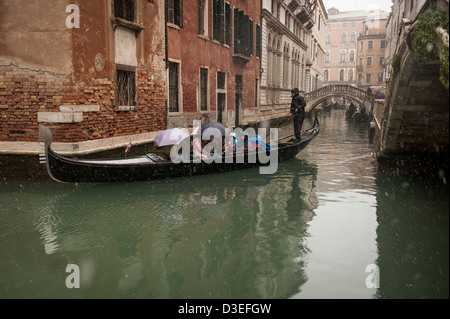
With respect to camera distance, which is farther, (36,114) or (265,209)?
(36,114)

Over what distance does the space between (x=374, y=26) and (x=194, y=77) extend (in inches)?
1785

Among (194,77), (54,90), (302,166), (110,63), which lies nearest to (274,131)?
(194,77)

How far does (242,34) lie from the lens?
14.4 meters

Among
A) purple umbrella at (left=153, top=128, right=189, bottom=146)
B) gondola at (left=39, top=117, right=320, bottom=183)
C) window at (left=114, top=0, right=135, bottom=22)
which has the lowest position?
gondola at (left=39, top=117, right=320, bottom=183)

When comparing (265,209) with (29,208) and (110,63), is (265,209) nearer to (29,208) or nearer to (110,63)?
(29,208)

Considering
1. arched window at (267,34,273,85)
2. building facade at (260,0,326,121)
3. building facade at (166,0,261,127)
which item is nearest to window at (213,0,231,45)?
building facade at (166,0,261,127)

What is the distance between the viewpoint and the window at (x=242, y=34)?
13914 mm

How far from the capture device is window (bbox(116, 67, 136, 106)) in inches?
312

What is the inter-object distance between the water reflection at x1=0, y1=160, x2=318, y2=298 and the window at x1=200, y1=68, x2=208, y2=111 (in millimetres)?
5133

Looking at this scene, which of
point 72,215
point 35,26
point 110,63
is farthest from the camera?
point 110,63

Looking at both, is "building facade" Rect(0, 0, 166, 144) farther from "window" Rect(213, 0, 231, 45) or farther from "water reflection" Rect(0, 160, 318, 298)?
"window" Rect(213, 0, 231, 45)

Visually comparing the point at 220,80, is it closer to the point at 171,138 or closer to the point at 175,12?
the point at 175,12

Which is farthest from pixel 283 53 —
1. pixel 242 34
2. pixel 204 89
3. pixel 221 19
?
pixel 204 89

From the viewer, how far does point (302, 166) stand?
9.22 metres
